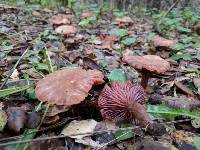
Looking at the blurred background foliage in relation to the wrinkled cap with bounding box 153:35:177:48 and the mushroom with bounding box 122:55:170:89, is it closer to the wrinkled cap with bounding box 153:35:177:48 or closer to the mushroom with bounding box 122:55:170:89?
the wrinkled cap with bounding box 153:35:177:48

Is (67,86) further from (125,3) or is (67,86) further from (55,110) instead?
(125,3)

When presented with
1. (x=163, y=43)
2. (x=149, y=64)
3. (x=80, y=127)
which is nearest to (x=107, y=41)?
(x=163, y=43)

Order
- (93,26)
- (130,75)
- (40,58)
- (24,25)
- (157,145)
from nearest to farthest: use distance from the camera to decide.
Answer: (157,145), (130,75), (40,58), (24,25), (93,26)

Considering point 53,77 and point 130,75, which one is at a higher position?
point 53,77

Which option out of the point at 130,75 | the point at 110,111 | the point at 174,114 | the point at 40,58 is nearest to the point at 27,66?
the point at 40,58

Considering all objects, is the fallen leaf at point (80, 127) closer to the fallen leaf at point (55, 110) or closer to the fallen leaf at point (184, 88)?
the fallen leaf at point (55, 110)

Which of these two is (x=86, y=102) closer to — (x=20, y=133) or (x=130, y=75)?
(x=20, y=133)

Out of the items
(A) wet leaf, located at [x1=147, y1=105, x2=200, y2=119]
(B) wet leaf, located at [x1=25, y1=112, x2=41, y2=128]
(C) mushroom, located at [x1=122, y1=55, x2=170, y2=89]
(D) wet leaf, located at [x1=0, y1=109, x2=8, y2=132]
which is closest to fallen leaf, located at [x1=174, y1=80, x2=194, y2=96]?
(C) mushroom, located at [x1=122, y1=55, x2=170, y2=89]
